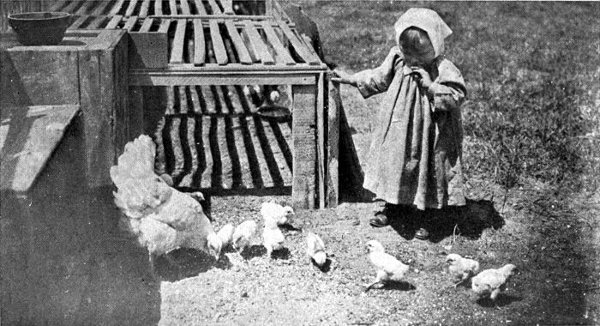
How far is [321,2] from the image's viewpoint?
16.5 m

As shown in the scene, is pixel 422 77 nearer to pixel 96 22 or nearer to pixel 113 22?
pixel 113 22

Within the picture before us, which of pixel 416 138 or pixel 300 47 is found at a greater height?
pixel 300 47

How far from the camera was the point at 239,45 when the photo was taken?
6527 millimetres

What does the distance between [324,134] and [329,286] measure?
1525 mm

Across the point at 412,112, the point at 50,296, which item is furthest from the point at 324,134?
the point at 50,296

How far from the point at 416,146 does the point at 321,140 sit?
2.85 ft

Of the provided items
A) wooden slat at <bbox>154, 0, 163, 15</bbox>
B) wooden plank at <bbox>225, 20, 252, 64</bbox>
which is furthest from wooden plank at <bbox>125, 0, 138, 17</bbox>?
wooden plank at <bbox>225, 20, 252, 64</bbox>

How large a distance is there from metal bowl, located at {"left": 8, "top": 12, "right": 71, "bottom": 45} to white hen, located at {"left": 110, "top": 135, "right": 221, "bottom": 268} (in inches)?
42.9

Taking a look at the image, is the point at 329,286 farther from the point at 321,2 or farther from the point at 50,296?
the point at 321,2

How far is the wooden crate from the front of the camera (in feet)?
15.8

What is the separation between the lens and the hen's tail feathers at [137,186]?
452cm

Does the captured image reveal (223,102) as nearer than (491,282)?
No

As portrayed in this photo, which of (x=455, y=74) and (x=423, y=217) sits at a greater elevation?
(x=455, y=74)

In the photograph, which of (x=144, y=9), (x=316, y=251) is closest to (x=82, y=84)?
(x=316, y=251)
